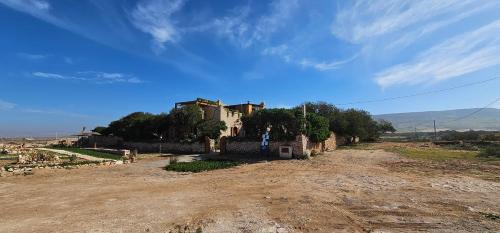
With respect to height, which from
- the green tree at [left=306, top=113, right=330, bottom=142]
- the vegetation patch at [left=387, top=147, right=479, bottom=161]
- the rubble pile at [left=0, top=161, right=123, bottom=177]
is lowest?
the vegetation patch at [left=387, top=147, right=479, bottom=161]

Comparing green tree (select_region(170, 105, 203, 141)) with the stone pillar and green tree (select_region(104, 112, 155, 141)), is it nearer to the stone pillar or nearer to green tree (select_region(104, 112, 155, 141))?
green tree (select_region(104, 112, 155, 141))

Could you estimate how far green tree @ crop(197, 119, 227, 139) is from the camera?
34531 mm

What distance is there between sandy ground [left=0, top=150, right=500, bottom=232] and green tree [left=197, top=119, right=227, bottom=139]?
15.6 m

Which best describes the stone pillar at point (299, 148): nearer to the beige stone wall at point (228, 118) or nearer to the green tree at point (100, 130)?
the beige stone wall at point (228, 118)

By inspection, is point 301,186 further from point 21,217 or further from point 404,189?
point 21,217

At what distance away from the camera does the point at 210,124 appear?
35.1m

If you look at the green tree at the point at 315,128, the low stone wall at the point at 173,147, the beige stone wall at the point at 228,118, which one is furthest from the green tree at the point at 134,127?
the green tree at the point at 315,128

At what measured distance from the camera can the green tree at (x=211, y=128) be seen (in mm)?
34531

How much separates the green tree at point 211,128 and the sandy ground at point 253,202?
1562cm

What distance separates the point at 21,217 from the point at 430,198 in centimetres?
1361

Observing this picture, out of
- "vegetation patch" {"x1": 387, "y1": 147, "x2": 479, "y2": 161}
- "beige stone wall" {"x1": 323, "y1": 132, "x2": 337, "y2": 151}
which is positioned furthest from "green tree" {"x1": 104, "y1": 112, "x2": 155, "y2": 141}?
"vegetation patch" {"x1": 387, "y1": 147, "x2": 479, "y2": 161}

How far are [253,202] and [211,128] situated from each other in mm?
23481

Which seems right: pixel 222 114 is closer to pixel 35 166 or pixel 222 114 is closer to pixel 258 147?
pixel 258 147

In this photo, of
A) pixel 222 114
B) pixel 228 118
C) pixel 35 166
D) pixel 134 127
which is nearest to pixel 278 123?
pixel 222 114
